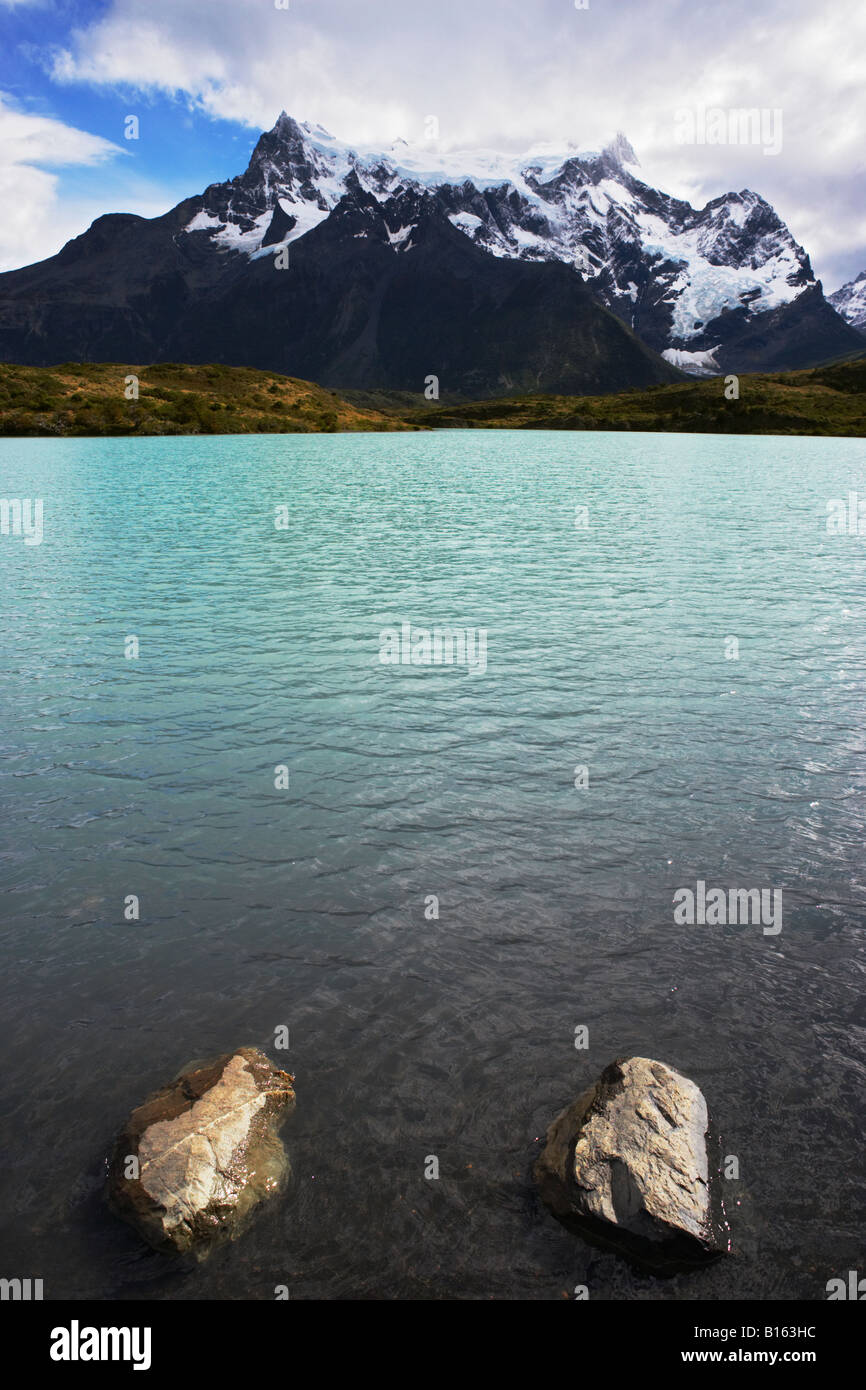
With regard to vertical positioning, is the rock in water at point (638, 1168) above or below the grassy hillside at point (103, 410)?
below

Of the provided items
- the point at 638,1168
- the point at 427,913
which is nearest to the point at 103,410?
the point at 427,913

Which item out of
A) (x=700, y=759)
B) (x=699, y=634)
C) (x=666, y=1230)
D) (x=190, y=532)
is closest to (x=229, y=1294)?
(x=666, y=1230)

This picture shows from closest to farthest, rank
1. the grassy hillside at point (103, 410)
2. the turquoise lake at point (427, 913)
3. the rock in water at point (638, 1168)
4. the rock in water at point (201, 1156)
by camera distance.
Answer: the rock in water at point (638, 1168) → the rock in water at point (201, 1156) → the turquoise lake at point (427, 913) → the grassy hillside at point (103, 410)

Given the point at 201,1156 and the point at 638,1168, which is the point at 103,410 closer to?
the point at 201,1156

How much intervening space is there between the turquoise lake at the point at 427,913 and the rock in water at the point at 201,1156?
0.82 ft

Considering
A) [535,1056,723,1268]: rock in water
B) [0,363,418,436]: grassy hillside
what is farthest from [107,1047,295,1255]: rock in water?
[0,363,418,436]: grassy hillside

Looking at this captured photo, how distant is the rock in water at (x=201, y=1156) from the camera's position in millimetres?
7203

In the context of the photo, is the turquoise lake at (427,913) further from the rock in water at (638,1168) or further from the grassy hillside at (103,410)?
the grassy hillside at (103,410)

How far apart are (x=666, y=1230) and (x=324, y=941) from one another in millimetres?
5547

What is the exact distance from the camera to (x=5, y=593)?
102 ft

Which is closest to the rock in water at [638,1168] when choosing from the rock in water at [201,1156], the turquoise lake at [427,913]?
the turquoise lake at [427,913]

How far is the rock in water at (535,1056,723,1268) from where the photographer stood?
7043 millimetres

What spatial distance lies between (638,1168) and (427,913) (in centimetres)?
505
